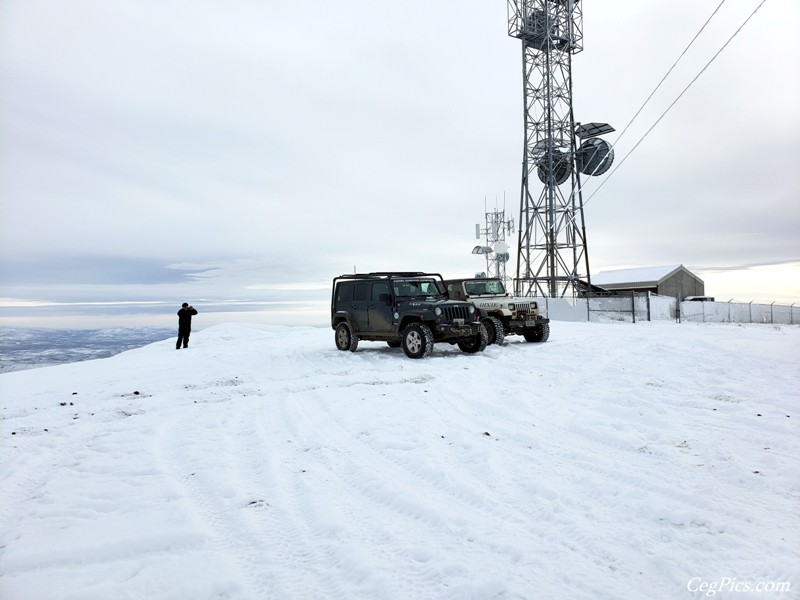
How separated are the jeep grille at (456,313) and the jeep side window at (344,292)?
301 cm

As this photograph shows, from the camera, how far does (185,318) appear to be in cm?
1731

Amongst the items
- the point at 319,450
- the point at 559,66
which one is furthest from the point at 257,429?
the point at 559,66

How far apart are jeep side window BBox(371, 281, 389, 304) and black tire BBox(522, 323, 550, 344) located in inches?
191

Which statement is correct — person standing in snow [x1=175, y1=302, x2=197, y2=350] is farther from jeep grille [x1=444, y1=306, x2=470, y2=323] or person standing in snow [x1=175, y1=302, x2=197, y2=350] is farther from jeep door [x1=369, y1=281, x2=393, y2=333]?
jeep grille [x1=444, y1=306, x2=470, y2=323]

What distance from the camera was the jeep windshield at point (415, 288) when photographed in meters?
13.3

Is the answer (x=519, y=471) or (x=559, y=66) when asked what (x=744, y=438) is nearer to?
(x=519, y=471)

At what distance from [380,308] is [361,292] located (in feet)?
3.10

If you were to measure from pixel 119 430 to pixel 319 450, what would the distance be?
285 centimetres

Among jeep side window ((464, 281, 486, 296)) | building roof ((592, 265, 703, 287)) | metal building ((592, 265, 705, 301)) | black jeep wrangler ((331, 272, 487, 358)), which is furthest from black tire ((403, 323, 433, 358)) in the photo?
building roof ((592, 265, 703, 287))

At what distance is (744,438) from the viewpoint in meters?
5.44

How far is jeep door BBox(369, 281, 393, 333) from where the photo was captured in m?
13.1

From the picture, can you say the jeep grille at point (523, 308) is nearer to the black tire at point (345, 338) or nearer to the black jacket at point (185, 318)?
the black tire at point (345, 338)

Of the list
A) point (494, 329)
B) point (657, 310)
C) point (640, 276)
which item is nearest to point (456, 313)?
point (494, 329)
